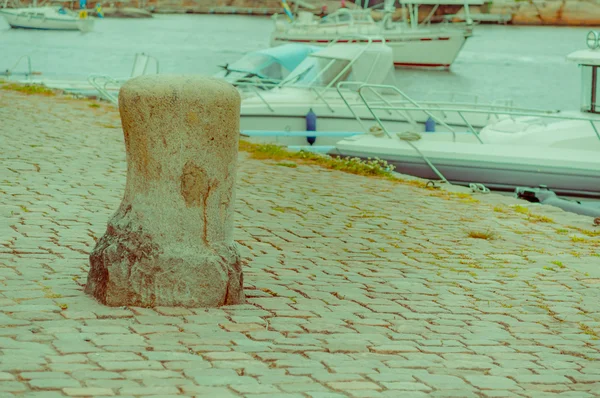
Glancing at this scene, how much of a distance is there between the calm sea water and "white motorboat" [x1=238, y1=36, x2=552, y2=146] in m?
9.09

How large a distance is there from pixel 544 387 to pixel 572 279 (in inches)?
95.1

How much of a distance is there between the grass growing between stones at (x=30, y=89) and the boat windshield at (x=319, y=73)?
4.13 metres

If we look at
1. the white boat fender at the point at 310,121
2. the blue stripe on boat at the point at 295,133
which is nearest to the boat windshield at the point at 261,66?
the white boat fender at the point at 310,121

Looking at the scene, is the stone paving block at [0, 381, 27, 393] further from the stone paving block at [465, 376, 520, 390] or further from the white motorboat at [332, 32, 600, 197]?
the white motorboat at [332, 32, 600, 197]

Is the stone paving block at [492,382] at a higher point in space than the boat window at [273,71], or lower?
lower

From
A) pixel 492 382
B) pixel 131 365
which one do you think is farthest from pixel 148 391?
pixel 492 382

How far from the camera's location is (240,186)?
33.2 ft

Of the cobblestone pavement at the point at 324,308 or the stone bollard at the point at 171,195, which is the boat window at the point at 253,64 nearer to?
the cobblestone pavement at the point at 324,308

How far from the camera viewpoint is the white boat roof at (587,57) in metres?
14.6

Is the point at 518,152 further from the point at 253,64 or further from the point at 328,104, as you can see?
the point at 253,64

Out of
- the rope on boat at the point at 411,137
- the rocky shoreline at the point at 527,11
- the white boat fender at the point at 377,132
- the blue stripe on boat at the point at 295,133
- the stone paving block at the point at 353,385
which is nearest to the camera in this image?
the stone paving block at the point at 353,385

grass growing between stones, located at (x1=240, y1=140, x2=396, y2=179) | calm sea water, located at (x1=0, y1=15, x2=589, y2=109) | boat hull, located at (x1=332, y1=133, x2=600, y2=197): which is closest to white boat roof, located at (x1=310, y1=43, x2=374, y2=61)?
boat hull, located at (x1=332, y1=133, x2=600, y2=197)

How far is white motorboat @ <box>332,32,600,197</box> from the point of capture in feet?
44.4

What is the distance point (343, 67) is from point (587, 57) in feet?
15.7
